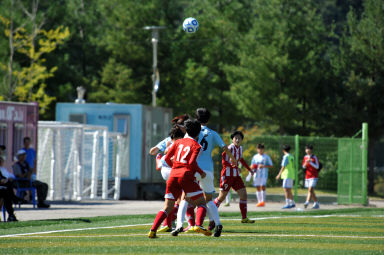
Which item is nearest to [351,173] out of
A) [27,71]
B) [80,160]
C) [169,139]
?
[80,160]

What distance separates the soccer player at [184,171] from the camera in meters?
12.1

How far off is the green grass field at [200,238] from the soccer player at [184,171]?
44 centimetres

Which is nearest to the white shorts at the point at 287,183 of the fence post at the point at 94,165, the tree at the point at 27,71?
the fence post at the point at 94,165

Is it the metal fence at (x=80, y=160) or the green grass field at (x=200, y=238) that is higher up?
the metal fence at (x=80, y=160)

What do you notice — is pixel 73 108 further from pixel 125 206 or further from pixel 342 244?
pixel 342 244

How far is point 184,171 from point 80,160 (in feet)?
50.0

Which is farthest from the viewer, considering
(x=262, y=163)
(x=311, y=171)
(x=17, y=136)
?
(x=262, y=163)

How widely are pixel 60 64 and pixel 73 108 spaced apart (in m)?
18.0

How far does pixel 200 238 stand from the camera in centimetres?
1219

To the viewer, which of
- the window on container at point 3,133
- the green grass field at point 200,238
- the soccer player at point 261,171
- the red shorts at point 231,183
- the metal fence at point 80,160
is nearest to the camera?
the green grass field at point 200,238

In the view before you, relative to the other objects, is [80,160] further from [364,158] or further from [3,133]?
[364,158]

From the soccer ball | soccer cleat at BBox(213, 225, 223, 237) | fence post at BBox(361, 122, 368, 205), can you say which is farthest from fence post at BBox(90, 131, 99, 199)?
soccer cleat at BBox(213, 225, 223, 237)

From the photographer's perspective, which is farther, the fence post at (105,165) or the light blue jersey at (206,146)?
the fence post at (105,165)

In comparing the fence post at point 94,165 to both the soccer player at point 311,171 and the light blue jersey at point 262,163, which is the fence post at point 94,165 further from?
the soccer player at point 311,171
